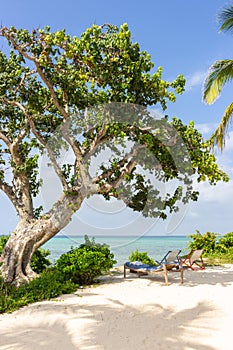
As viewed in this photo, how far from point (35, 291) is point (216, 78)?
39.0 feet

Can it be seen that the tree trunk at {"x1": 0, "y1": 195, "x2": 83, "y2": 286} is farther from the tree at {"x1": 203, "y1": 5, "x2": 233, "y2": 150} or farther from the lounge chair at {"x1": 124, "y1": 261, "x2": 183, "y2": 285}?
the tree at {"x1": 203, "y1": 5, "x2": 233, "y2": 150}

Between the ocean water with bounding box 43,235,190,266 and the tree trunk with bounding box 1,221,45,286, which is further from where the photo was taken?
the ocean water with bounding box 43,235,190,266

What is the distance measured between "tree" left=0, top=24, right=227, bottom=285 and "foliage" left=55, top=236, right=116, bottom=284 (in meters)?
1.23

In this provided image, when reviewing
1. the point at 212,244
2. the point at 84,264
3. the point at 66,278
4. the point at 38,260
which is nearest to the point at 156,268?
the point at 84,264

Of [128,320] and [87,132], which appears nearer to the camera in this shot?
[128,320]

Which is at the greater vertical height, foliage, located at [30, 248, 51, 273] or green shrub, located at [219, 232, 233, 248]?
green shrub, located at [219, 232, 233, 248]

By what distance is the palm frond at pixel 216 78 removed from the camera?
Result: 14992 mm

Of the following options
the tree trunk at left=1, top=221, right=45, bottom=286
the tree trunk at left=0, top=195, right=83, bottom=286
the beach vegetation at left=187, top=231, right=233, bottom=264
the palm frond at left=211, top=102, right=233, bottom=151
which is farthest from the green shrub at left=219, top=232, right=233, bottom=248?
the tree trunk at left=1, top=221, right=45, bottom=286

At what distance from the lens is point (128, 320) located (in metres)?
6.48

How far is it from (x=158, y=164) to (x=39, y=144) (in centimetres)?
442

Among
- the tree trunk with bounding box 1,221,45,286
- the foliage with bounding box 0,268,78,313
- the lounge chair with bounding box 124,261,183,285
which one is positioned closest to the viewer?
the foliage with bounding box 0,268,78,313

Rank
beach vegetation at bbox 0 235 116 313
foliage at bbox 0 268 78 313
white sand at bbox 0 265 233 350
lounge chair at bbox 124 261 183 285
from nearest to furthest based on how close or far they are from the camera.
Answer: white sand at bbox 0 265 233 350 < foliage at bbox 0 268 78 313 < beach vegetation at bbox 0 235 116 313 < lounge chair at bbox 124 261 183 285

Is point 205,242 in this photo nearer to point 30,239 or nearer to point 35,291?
point 30,239

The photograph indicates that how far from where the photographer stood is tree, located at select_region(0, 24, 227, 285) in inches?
389
